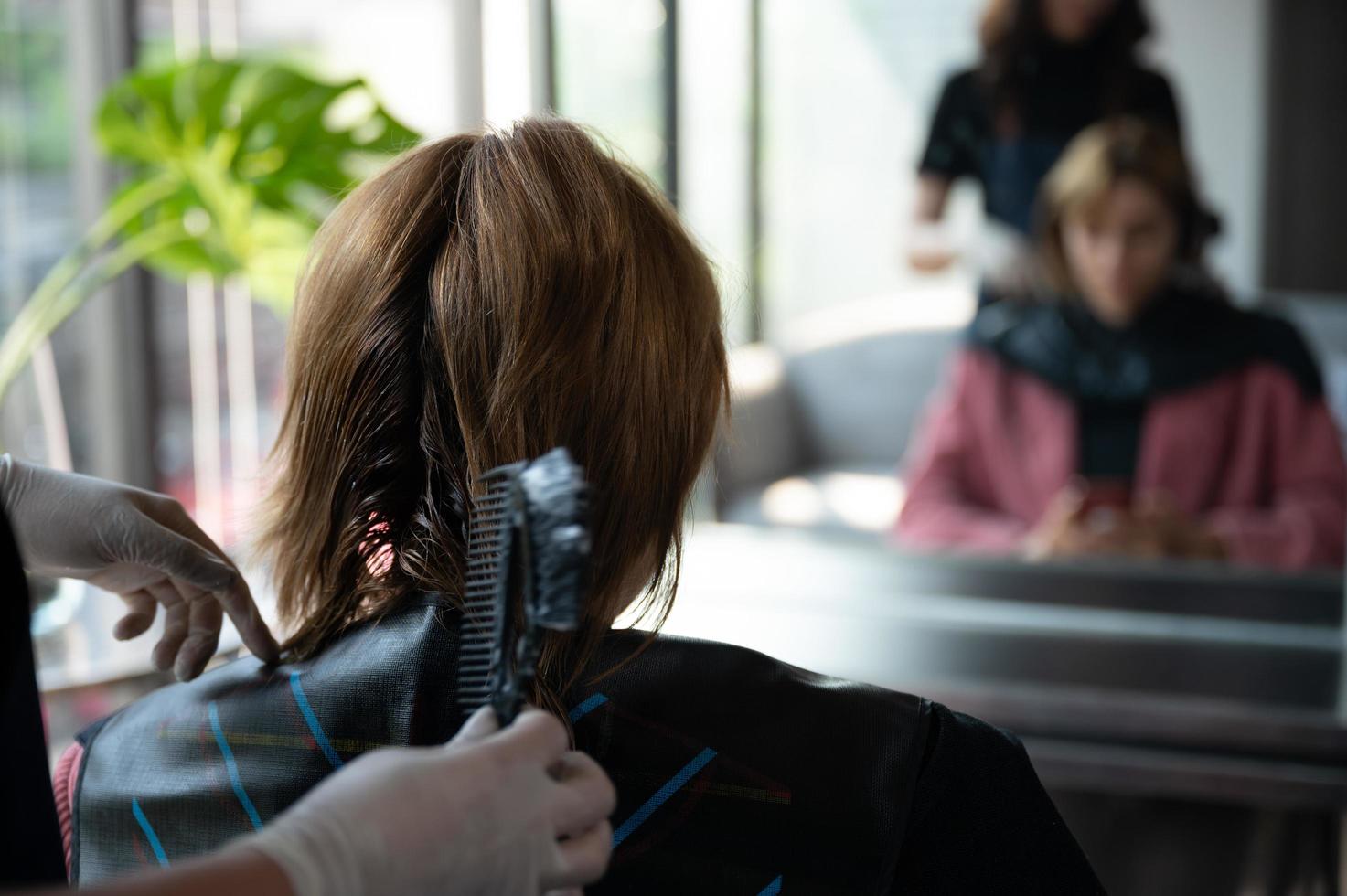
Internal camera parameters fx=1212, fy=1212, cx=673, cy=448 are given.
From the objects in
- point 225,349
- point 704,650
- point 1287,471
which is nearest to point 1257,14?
point 1287,471

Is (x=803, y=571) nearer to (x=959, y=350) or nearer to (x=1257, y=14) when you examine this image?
(x=959, y=350)

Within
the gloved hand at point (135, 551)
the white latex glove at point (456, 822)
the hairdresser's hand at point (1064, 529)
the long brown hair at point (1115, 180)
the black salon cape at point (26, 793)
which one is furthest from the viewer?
the hairdresser's hand at point (1064, 529)

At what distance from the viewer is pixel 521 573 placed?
48 centimetres

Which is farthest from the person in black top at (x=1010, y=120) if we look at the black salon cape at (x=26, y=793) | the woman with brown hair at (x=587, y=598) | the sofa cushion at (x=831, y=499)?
the black salon cape at (x=26, y=793)

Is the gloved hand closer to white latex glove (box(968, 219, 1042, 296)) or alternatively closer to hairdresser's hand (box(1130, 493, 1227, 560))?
white latex glove (box(968, 219, 1042, 296))

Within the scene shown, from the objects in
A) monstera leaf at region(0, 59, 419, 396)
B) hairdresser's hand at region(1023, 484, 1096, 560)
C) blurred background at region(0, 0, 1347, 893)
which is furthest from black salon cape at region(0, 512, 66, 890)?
hairdresser's hand at region(1023, 484, 1096, 560)

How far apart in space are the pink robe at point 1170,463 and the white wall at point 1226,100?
0.14 meters

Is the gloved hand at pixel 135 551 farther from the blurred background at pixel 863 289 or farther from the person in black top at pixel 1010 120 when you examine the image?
the person in black top at pixel 1010 120

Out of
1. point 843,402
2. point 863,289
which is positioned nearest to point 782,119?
point 863,289

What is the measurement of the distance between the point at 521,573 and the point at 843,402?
34.3 inches

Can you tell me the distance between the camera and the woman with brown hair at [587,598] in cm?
53

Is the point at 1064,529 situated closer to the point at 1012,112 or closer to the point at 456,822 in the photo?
the point at 1012,112

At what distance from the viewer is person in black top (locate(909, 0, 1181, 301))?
124 centimetres

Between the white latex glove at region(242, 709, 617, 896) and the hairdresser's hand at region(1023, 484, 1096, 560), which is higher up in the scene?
the white latex glove at region(242, 709, 617, 896)
